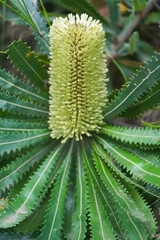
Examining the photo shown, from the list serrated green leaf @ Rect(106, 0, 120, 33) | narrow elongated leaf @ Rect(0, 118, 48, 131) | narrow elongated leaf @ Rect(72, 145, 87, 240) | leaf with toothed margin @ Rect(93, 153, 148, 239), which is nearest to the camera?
leaf with toothed margin @ Rect(93, 153, 148, 239)

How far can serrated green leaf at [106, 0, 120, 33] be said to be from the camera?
4.86ft

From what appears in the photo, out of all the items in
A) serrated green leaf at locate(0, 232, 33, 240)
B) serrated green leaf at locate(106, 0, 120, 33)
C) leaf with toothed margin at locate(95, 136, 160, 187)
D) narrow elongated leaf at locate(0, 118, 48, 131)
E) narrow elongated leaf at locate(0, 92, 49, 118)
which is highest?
serrated green leaf at locate(106, 0, 120, 33)

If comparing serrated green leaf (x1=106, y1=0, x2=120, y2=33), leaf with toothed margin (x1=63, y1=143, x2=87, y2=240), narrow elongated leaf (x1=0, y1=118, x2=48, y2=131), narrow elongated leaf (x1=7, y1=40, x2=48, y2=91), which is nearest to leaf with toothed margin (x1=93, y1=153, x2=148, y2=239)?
leaf with toothed margin (x1=63, y1=143, x2=87, y2=240)

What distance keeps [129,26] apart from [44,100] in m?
0.76

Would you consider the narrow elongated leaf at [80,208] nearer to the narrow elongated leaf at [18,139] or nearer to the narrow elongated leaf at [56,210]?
the narrow elongated leaf at [56,210]

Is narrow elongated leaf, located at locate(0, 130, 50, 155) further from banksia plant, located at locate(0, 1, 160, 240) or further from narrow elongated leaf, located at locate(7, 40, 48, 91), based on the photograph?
narrow elongated leaf, located at locate(7, 40, 48, 91)

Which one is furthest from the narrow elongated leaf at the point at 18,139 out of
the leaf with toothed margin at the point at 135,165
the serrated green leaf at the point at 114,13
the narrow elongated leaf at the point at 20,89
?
the serrated green leaf at the point at 114,13

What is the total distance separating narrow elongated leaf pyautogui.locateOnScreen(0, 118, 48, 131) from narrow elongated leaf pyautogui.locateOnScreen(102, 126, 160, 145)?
0.92 ft

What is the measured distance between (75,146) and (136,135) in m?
0.31

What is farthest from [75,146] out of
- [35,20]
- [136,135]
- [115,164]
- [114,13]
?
[114,13]

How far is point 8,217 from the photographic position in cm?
86

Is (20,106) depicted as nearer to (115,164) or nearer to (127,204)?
(115,164)

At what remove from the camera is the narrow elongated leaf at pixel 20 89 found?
1.03 metres

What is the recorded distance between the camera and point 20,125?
1.05m
